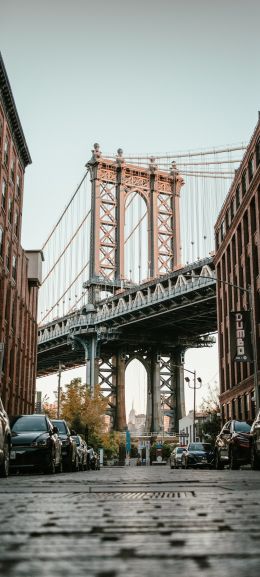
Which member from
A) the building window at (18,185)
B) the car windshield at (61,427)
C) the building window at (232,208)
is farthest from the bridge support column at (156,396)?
the car windshield at (61,427)

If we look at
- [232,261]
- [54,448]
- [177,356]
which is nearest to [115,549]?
[54,448]

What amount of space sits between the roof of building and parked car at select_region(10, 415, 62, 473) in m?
34.1

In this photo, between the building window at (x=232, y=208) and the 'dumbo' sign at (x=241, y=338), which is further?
the building window at (x=232, y=208)

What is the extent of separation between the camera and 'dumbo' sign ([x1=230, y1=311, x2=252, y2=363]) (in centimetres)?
4122

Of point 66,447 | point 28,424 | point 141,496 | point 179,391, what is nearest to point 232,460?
point 66,447

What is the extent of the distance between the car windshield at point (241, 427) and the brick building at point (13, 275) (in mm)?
25542

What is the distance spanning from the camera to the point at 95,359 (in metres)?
93.8

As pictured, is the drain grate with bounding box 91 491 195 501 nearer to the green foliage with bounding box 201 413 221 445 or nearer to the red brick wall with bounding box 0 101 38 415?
the red brick wall with bounding box 0 101 38 415

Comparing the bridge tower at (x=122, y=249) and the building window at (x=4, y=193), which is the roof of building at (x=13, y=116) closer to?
the building window at (x=4, y=193)

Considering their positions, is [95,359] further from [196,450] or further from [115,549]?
[115,549]

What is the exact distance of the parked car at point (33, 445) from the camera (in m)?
16.5

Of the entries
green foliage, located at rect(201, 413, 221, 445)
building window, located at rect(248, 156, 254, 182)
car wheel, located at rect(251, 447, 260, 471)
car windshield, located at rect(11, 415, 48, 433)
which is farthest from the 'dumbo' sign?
car windshield, located at rect(11, 415, 48, 433)

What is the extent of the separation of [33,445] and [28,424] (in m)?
0.99

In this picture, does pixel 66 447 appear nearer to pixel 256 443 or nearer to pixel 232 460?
pixel 232 460
